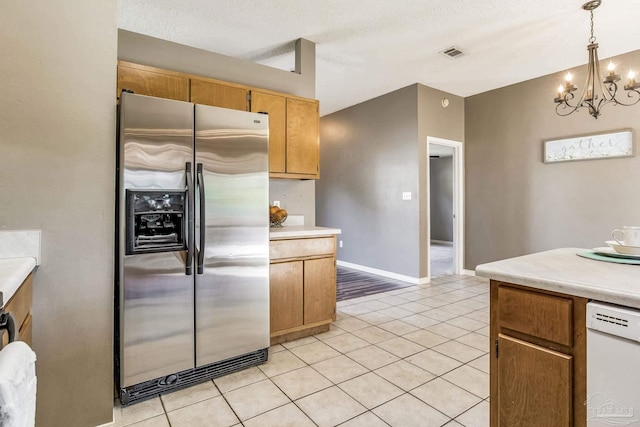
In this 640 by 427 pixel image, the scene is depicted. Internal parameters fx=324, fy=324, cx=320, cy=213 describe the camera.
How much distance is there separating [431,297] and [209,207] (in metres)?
2.96

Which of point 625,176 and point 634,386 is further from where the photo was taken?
point 625,176

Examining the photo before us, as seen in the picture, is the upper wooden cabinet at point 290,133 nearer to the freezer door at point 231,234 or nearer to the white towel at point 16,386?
the freezer door at point 231,234

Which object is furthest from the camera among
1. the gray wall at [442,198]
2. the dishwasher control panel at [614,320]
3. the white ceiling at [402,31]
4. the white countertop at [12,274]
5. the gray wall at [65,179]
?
the gray wall at [442,198]

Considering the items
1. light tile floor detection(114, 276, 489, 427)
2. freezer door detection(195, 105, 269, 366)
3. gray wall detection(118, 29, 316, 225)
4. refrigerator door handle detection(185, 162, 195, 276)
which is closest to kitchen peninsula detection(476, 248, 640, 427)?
light tile floor detection(114, 276, 489, 427)

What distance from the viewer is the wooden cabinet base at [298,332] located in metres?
2.60

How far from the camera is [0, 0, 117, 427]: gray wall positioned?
1.42 meters

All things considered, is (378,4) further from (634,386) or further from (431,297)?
(431,297)

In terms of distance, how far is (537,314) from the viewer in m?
1.08

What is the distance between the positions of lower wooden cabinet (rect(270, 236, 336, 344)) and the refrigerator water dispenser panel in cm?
79

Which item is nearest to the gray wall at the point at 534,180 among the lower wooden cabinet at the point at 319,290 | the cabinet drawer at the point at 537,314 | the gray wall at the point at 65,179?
the lower wooden cabinet at the point at 319,290

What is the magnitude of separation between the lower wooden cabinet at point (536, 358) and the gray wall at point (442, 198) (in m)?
8.37

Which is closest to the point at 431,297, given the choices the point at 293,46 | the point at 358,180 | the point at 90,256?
the point at 358,180

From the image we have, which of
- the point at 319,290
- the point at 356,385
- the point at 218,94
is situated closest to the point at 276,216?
the point at 319,290

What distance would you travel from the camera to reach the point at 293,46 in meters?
3.33
